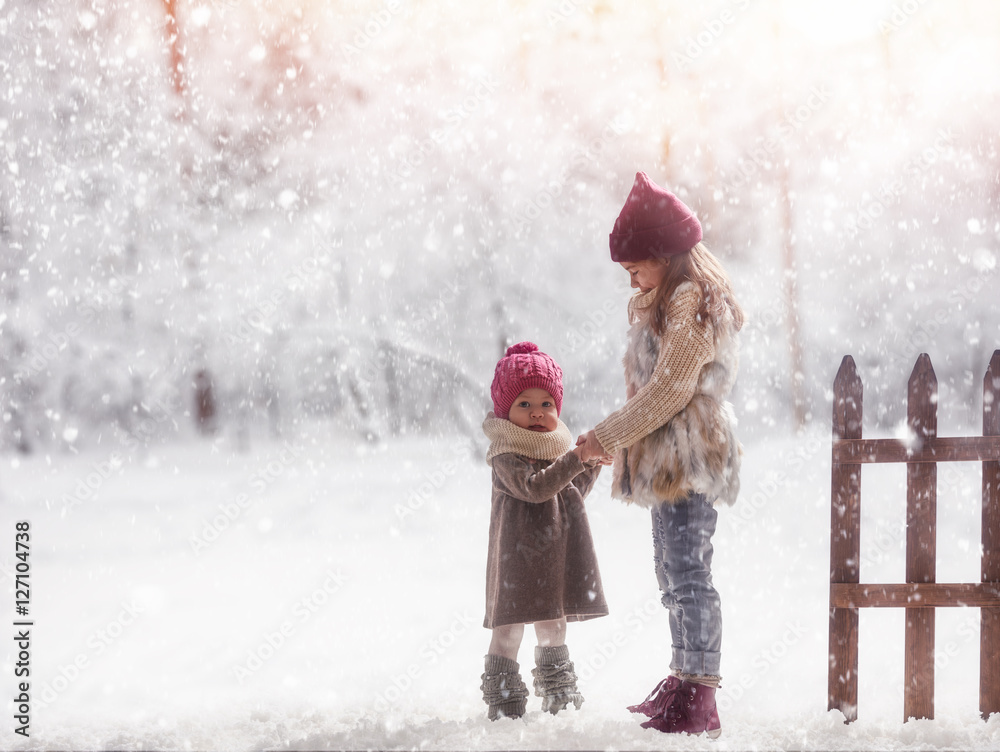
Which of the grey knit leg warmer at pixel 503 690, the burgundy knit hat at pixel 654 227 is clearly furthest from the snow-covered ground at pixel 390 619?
the burgundy knit hat at pixel 654 227

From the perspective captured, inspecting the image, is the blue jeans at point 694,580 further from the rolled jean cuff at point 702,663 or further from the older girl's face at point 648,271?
the older girl's face at point 648,271

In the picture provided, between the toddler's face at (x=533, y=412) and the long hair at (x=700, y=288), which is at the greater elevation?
the long hair at (x=700, y=288)

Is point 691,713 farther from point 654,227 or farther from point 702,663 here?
point 654,227

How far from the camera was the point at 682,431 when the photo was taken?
2471mm

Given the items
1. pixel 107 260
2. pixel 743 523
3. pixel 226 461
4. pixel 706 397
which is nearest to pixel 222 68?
pixel 107 260

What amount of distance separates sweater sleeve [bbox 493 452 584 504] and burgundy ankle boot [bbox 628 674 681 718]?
72 centimetres

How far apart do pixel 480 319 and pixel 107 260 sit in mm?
3440

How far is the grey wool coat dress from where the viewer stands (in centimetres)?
253

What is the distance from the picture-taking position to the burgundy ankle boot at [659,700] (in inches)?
103

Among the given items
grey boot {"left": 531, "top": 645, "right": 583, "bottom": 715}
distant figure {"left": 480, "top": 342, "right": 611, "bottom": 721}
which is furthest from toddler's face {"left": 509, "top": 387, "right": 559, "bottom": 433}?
grey boot {"left": 531, "top": 645, "right": 583, "bottom": 715}

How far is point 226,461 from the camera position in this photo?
24.1 feet

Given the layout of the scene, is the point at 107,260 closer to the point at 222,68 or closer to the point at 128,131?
the point at 128,131

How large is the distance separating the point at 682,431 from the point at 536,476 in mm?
455

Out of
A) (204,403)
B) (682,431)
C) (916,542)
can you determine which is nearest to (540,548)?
(682,431)
